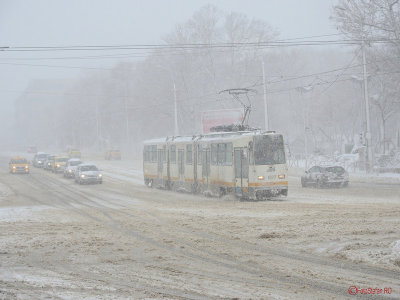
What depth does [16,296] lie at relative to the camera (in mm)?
9531

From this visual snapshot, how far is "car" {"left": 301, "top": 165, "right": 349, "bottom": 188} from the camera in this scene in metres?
32.7

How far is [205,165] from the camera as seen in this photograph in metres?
29.2

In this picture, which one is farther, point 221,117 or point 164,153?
point 221,117

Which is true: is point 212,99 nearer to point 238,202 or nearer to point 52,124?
point 238,202

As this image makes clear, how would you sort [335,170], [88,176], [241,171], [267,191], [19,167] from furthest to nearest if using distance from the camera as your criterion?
[19,167] → [88,176] → [335,170] → [241,171] → [267,191]

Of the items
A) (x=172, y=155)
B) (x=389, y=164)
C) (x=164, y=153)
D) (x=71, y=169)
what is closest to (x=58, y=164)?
(x=71, y=169)

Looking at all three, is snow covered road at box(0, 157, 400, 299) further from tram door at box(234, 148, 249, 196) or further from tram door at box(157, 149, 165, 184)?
tram door at box(157, 149, 165, 184)

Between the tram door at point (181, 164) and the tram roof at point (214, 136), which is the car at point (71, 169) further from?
the tram door at point (181, 164)

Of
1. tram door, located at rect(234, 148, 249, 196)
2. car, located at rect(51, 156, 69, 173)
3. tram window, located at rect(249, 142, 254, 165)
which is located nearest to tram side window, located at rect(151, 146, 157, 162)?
tram door, located at rect(234, 148, 249, 196)

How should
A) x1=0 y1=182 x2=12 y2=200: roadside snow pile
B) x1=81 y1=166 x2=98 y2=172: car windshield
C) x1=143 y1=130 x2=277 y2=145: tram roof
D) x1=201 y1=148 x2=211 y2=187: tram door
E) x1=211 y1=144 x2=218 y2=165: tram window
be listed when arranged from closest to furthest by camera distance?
1. x1=143 y1=130 x2=277 y2=145: tram roof
2. x1=211 y1=144 x2=218 y2=165: tram window
3. x1=201 y1=148 x2=211 y2=187: tram door
4. x1=0 y1=182 x2=12 y2=200: roadside snow pile
5. x1=81 y1=166 x2=98 y2=172: car windshield

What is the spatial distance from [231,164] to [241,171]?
0.82m

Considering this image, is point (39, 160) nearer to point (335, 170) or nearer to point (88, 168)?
point (88, 168)

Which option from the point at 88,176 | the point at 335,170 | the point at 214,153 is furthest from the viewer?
the point at 88,176

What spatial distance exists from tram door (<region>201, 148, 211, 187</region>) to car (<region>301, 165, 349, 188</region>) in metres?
7.47
